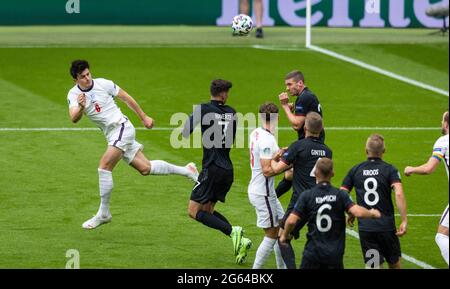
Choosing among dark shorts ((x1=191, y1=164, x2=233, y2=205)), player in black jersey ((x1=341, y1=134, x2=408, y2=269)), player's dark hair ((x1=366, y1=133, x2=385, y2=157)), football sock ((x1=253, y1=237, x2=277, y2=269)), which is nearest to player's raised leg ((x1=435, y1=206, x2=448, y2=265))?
player in black jersey ((x1=341, y1=134, x2=408, y2=269))

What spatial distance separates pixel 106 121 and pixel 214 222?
8.69ft

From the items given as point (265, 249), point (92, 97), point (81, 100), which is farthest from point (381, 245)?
point (92, 97)

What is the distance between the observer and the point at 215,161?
15.5 m

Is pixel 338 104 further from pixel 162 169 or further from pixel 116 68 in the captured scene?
pixel 162 169

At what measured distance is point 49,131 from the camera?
24.3 metres

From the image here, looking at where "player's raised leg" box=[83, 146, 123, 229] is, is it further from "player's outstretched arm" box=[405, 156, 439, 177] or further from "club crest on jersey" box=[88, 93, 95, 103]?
"player's outstretched arm" box=[405, 156, 439, 177]

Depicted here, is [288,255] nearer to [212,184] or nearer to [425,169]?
[212,184]

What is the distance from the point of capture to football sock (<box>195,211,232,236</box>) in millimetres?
15344

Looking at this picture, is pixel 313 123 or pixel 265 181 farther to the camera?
pixel 265 181


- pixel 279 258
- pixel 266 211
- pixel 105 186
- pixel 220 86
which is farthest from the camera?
pixel 105 186

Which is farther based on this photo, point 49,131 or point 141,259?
point 49,131
